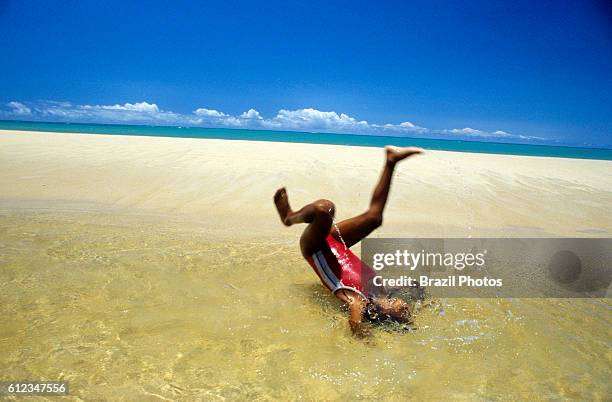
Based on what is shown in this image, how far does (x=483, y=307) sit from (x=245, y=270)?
110 inches

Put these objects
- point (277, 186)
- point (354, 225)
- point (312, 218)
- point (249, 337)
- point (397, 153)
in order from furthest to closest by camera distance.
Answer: point (277, 186) < point (354, 225) < point (397, 153) < point (312, 218) < point (249, 337)

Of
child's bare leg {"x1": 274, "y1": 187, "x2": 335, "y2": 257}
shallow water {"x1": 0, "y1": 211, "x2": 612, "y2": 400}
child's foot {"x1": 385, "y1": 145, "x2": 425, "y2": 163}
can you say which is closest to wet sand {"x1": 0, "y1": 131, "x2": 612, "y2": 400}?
shallow water {"x1": 0, "y1": 211, "x2": 612, "y2": 400}

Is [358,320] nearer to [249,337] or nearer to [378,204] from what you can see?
[249,337]

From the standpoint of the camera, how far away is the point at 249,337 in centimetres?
322

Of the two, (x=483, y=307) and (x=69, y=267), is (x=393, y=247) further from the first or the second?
(x=69, y=267)

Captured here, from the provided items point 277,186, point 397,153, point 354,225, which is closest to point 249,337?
point 354,225

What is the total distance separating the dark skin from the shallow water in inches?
8.0

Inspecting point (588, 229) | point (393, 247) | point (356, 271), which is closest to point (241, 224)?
point (393, 247)

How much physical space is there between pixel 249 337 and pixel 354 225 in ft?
4.90

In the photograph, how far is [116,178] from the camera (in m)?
9.73

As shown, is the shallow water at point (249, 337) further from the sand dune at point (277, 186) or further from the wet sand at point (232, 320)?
the sand dune at point (277, 186)

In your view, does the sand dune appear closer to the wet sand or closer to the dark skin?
the wet sand

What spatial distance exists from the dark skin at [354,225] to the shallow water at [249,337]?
0.66ft

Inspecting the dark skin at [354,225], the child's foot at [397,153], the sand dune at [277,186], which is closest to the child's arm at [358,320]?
the dark skin at [354,225]
